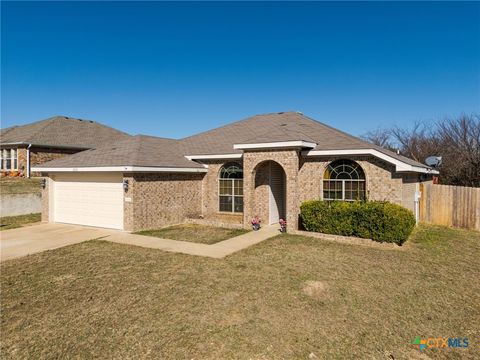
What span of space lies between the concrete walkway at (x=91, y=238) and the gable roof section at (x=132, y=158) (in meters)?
2.76

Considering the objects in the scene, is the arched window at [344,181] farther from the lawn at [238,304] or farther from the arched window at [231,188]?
the arched window at [231,188]

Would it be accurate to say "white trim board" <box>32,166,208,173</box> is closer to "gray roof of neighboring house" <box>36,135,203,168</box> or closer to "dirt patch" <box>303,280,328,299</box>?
"gray roof of neighboring house" <box>36,135,203,168</box>

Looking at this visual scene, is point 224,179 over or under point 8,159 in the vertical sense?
under

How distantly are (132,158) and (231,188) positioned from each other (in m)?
5.14

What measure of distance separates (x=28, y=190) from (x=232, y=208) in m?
12.9

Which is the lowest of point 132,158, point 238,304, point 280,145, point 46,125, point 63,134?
point 238,304

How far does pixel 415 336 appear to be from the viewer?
16.1 ft

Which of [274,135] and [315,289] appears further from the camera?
[274,135]

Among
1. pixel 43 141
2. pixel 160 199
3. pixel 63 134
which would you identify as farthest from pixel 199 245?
pixel 63 134

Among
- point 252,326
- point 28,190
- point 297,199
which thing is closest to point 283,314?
point 252,326

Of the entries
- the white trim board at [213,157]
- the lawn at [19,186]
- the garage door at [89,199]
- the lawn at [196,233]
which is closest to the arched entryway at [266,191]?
the white trim board at [213,157]

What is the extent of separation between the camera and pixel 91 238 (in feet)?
38.5

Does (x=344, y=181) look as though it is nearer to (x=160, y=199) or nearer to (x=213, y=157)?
(x=213, y=157)

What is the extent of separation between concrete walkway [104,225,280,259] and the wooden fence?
8.42 m
